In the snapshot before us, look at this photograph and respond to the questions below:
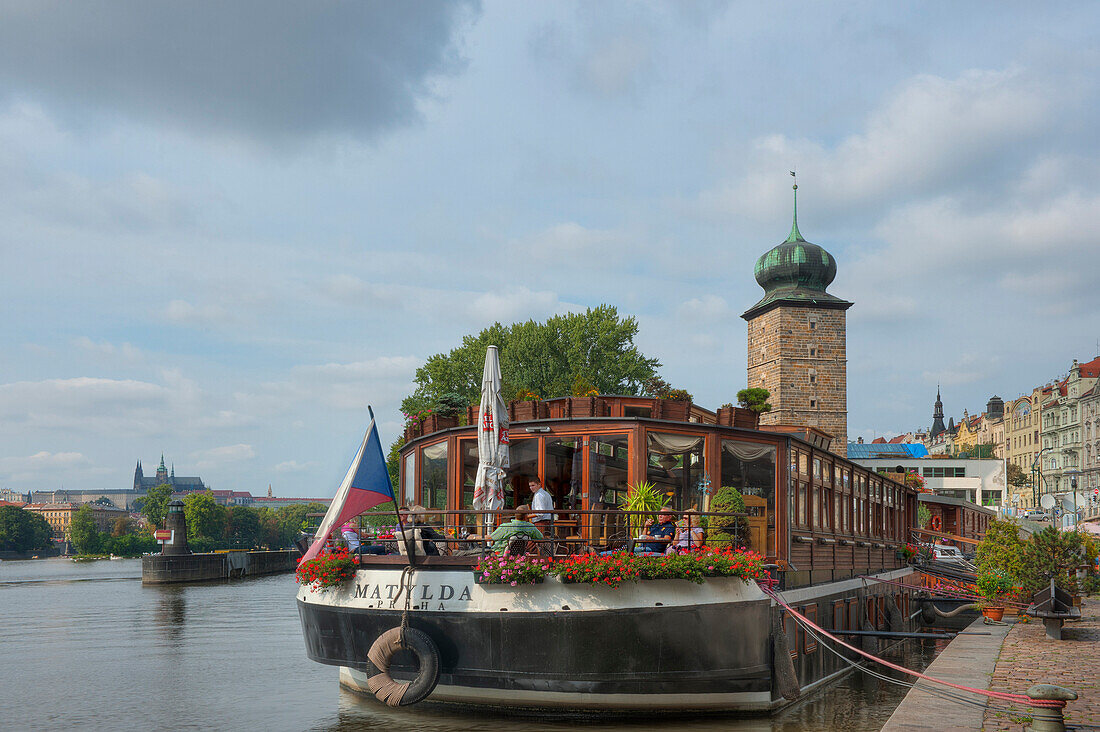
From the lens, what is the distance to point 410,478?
61.9 feet

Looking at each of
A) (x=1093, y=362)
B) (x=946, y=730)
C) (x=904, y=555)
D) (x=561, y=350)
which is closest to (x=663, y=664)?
(x=946, y=730)

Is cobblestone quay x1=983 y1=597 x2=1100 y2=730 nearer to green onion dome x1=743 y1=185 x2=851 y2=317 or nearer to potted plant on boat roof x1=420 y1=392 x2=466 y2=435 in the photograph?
potted plant on boat roof x1=420 y1=392 x2=466 y2=435

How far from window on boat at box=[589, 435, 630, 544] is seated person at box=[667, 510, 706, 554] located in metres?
1.58

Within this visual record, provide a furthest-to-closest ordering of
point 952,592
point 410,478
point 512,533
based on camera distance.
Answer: point 952,592 < point 410,478 < point 512,533

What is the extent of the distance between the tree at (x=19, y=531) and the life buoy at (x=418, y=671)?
16394 cm

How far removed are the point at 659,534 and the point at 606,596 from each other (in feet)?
4.69

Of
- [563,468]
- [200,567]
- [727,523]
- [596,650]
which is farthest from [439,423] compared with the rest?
[200,567]

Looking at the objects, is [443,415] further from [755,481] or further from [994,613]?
[994,613]

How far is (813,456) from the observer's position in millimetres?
17500

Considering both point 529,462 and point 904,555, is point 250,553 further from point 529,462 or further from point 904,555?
point 529,462

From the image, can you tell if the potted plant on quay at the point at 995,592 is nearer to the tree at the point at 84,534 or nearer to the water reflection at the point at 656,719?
the water reflection at the point at 656,719

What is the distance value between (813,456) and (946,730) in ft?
27.3

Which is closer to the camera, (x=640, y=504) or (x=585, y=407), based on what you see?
(x=640, y=504)

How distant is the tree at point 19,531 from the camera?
6127 inches
